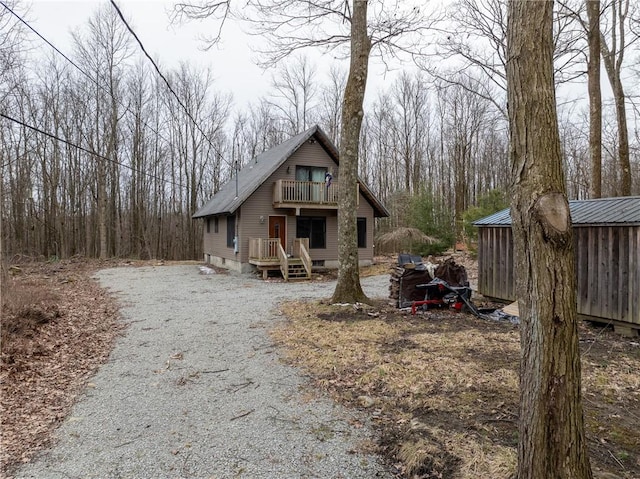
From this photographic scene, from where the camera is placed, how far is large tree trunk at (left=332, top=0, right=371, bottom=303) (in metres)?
8.42

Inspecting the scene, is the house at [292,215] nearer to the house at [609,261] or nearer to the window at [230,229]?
the window at [230,229]

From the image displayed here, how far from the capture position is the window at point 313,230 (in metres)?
17.5

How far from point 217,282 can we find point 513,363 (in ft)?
36.6

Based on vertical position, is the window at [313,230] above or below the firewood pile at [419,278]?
above

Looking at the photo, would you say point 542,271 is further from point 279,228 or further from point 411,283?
point 279,228

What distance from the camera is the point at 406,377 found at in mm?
4484

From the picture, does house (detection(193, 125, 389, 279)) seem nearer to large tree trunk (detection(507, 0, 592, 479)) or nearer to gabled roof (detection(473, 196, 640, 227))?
gabled roof (detection(473, 196, 640, 227))

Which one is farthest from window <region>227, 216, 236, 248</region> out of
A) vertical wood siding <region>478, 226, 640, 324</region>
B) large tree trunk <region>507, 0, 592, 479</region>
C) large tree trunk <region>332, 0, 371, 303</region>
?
large tree trunk <region>507, 0, 592, 479</region>

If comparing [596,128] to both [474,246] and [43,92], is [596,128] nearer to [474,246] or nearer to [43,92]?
[474,246]

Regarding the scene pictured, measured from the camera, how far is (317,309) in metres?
8.41

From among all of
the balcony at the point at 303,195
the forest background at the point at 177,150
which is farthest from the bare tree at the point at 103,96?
the balcony at the point at 303,195

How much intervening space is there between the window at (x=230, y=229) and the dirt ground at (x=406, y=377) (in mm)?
9227

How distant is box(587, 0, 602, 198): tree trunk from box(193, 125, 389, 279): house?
8999 mm

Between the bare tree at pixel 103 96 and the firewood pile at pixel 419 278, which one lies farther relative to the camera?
the bare tree at pixel 103 96
